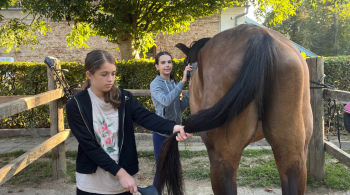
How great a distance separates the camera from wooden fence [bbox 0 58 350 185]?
2939mm

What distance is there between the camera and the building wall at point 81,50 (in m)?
13.9

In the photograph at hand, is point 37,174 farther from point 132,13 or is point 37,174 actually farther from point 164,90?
point 132,13

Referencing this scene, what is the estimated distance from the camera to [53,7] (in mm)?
5402

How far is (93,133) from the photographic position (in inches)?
72.5

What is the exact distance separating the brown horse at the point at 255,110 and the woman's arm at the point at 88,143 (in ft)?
1.33

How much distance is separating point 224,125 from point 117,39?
6.33 m

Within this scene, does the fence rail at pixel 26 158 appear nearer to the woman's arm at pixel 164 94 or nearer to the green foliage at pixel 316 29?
the woman's arm at pixel 164 94

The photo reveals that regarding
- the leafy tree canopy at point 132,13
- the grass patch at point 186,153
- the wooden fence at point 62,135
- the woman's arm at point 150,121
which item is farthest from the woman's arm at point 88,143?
the leafy tree canopy at point 132,13

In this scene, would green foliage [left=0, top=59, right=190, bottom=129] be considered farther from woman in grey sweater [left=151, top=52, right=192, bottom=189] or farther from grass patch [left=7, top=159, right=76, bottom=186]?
woman in grey sweater [left=151, top=52, right=192, bottom=189]

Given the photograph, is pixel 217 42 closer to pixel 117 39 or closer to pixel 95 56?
pixel 95 56

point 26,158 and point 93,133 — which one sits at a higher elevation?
point 93,133

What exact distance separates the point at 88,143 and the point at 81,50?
1352 centimetres

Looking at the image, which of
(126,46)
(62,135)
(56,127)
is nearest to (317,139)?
(62,135)

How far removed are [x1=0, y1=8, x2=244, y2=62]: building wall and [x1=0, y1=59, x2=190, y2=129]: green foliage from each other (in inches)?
291
